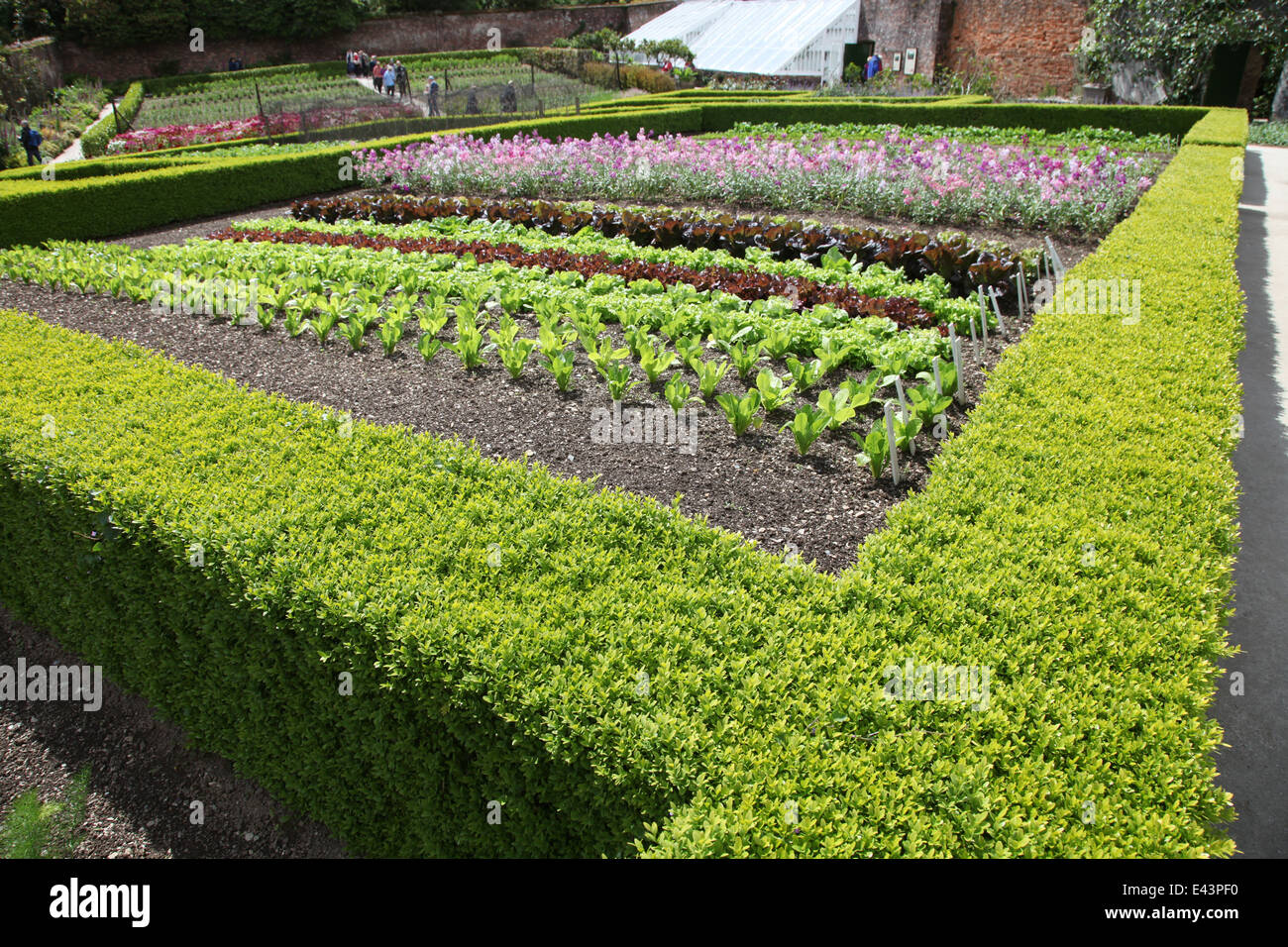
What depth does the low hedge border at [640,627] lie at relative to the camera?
2.05 m

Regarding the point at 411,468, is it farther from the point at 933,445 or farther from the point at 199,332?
the point at 199,332

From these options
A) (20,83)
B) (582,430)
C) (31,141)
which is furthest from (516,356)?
(20,83)

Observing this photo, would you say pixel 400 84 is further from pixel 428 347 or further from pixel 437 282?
pixel 428 347

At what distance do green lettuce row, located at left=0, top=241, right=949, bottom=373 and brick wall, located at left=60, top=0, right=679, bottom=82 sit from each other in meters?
33.0

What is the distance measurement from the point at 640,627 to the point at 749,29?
38270 mm

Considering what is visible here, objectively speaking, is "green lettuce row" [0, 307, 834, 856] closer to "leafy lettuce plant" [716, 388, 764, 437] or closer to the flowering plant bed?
"leafy lettuce plant" [716, 388, 764, 437]

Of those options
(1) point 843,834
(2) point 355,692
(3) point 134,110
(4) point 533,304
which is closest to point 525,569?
(2) point 355,692

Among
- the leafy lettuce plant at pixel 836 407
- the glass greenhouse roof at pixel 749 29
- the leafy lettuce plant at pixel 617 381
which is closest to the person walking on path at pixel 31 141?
the leafy lettuce plant at pixel 617 381

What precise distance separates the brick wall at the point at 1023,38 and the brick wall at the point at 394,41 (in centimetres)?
1983

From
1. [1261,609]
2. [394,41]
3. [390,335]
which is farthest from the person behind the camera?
[394,41]

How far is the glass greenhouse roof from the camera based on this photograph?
102 feet

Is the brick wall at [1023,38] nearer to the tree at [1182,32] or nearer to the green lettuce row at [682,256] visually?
the tree at [1182,32]

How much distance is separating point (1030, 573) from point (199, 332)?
691 cm

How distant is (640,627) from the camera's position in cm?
256
